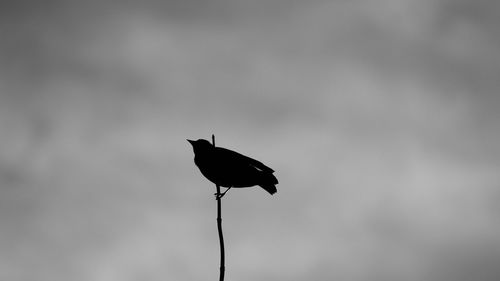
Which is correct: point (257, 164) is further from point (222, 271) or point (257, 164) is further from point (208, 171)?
point (222, 271)

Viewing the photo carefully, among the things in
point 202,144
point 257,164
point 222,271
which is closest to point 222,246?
point 222,271

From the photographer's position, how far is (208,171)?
721 centimetres

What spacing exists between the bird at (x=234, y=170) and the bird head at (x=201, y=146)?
178mm

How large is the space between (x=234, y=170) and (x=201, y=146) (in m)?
0.92

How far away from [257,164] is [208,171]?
853mm

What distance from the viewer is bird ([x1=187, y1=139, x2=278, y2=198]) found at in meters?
6.84

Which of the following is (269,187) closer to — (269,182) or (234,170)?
(269,182)

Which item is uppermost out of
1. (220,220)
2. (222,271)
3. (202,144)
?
(202,144)

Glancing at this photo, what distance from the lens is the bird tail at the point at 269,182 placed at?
270 inches

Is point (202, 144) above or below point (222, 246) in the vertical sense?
above

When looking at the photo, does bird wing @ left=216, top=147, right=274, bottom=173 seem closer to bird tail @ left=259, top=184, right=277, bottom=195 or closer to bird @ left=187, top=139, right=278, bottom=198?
bird @ left=187, top=139, right=278, bottom=198

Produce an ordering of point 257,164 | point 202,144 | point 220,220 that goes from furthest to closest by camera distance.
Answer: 1. point 202,144
2. point 257,164
3. point 220,220

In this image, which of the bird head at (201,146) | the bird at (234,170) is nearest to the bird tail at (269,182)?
the bird at (234,170)

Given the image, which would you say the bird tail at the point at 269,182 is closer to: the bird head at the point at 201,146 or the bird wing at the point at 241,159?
the bird wing at the point at 241,159
